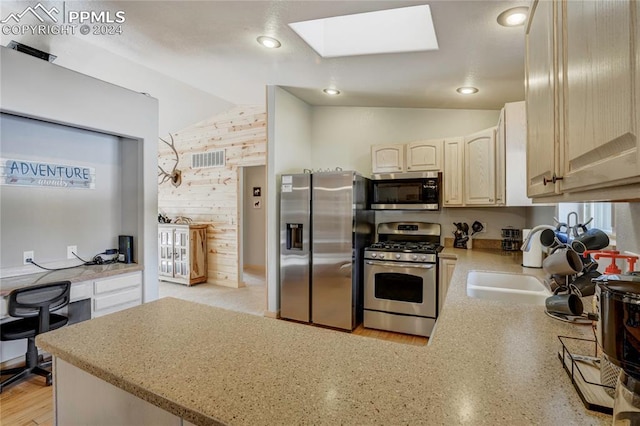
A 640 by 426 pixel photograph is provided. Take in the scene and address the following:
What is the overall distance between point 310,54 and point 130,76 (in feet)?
6.72

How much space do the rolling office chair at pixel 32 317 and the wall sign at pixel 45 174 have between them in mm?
908

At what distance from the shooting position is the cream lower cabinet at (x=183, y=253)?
5.36 m

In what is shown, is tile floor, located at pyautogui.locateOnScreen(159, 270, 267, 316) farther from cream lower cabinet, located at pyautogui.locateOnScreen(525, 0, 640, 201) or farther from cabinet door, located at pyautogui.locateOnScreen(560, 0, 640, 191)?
cabinet door, located at pyautogui.locateOnScreen(560, 0, 640, 191)

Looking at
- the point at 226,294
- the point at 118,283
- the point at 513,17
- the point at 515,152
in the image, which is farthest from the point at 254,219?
the point at 513,17

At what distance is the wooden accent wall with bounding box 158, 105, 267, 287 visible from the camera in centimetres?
521

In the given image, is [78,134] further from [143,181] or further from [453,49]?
[453,49]

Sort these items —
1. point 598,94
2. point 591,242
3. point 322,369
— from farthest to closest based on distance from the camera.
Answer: point 591,242 → point 322,369 → point 598,94

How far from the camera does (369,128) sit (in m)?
4.16

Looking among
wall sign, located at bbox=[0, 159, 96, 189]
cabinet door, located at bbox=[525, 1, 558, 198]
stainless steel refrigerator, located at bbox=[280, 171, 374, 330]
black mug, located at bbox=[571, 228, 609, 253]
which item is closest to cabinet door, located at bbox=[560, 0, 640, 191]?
cabinet door, located at bbox=[525, 1, 558, 198]

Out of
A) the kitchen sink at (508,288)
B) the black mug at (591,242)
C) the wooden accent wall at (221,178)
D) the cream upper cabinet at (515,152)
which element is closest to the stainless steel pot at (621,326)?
the black mug at (591,242)

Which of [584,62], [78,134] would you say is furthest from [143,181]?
[584,62]

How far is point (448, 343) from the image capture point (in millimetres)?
1031

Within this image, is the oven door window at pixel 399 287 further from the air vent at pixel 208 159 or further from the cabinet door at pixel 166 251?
the cabinet door at pixel 166 251

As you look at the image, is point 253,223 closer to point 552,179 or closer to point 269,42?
point 269,42
